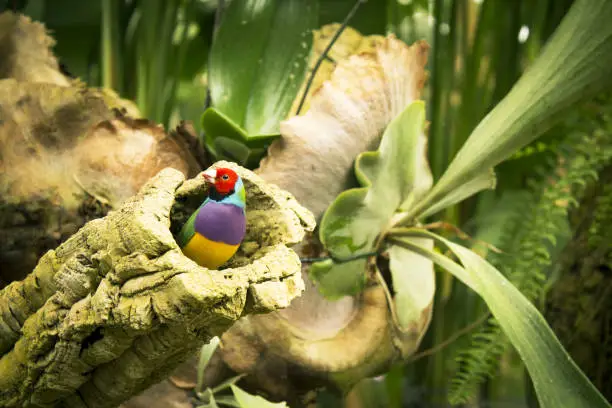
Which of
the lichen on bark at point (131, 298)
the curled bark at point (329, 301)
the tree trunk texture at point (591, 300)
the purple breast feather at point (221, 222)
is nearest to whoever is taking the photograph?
the lichen on bark at point (131, 298)

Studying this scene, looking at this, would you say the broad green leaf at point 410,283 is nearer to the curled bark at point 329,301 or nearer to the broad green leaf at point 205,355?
the curled bark at point 329,301

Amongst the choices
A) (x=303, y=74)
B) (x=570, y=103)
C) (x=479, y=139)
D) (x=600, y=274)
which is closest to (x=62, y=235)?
(x=303, y=74)

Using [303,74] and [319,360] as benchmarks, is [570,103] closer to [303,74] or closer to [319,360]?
[303,74]

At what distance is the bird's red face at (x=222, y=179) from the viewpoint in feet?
2.59

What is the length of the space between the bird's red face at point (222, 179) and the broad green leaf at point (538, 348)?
55cm

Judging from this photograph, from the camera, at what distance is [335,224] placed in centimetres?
117

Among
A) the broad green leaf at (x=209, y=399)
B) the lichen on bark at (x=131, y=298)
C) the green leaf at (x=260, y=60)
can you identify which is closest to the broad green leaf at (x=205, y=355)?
the broad green leaf at (x=209, y=399)

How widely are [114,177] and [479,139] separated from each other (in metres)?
0.72

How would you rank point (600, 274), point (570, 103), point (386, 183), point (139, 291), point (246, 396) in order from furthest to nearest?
point (600, 274), point (386, 183), point (570, 103), point (246, 396), point (139, 291)

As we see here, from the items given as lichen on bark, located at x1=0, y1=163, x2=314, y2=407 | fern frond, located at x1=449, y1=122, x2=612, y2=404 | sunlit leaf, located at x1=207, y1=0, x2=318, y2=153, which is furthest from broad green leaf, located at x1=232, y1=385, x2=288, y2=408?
fern frond, located at x1=449, y1=122, x2=612, y2=404

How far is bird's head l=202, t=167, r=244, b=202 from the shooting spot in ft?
2.59

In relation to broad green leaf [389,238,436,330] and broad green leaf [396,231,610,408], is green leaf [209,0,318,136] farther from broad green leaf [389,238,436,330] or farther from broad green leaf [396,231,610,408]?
broad green leaf [396,231,610,408]

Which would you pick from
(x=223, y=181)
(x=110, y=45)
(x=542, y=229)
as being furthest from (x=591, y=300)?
(x=110, y=45)

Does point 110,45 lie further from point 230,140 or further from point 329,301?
point 329,301
